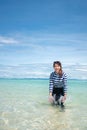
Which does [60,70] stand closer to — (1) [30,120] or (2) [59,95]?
(2) [59,95]

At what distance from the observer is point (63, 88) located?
→ 12.1m

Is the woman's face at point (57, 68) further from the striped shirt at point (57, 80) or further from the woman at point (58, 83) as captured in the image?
the striped shirt at point (57, 80)

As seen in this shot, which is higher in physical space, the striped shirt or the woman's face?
the woman's face

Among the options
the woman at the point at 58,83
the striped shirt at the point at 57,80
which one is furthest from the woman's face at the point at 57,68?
the striped shirt at the point at 57,80

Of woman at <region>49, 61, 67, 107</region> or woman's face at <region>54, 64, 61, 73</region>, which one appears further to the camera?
woman at <region>49, 61, 67, 107</region>

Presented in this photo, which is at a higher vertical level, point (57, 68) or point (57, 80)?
point (57, 68)

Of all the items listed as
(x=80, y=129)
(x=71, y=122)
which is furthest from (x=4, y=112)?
(x=80, y=129)

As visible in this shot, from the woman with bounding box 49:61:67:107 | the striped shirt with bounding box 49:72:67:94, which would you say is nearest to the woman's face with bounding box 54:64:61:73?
the woman with bounding box 49:61:67:107

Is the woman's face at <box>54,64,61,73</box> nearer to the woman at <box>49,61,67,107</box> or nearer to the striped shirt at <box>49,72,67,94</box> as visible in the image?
the woman at <box>49,61,67,107</box>

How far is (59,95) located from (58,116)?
1.49 metres

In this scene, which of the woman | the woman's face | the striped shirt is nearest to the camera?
the woman's face

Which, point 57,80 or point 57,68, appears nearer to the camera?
point 57,68

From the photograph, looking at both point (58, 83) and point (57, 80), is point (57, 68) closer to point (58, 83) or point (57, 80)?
point (57, 80)

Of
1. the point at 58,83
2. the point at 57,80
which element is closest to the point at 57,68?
the point at 57,80
